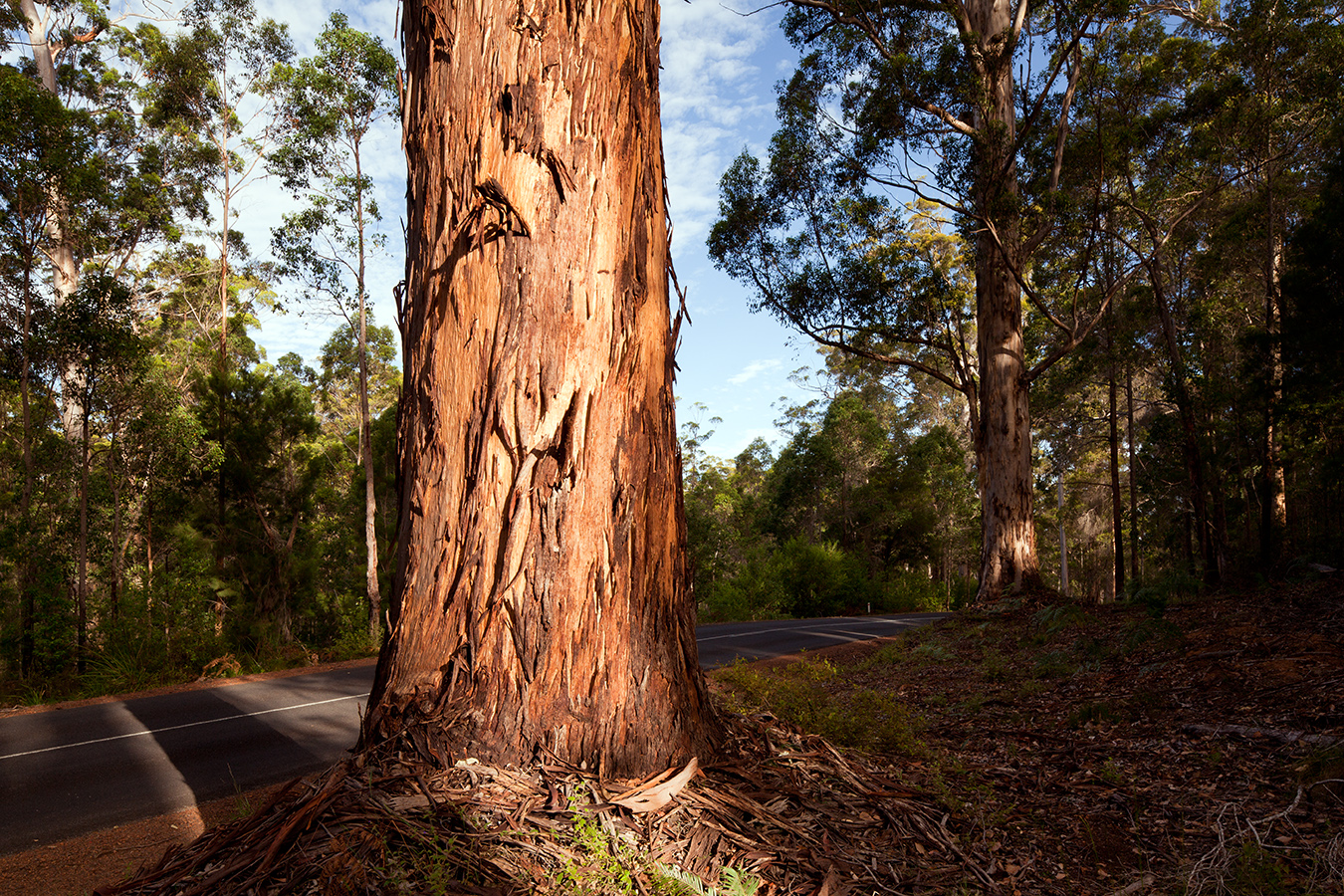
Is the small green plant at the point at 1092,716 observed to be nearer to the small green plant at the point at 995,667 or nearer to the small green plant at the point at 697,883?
the small green plant at the point at 995,667

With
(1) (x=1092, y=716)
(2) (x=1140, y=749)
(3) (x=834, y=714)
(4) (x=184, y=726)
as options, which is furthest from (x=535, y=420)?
(4) (x=184, y=726)

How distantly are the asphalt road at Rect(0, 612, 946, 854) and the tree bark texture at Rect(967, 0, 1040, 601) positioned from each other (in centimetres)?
1039

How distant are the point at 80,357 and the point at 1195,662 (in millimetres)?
15073

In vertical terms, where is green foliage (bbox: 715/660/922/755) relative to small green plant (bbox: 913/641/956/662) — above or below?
above

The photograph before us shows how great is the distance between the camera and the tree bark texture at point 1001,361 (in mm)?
11906

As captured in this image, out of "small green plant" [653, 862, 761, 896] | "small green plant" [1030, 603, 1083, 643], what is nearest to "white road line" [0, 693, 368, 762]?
"small green plant" [653, 862, 761, 896]

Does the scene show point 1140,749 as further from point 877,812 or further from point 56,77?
point 56,77

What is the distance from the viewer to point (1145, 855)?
2324 mm

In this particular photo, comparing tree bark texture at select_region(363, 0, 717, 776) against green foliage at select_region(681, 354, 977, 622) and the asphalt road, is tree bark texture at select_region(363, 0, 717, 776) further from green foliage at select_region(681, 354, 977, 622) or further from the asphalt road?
green foliage at select_region(681, 354, 977, 622)

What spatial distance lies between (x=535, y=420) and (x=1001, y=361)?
11.8 m

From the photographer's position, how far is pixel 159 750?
6141 millimetres

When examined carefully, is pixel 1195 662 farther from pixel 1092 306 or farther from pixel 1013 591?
pixel 1092 306

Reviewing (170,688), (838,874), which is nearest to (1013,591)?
(838,874)

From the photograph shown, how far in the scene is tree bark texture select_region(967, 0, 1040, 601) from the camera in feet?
39.1
